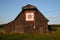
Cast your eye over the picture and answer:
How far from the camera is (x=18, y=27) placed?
151ft

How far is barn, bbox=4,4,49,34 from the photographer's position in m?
45.7

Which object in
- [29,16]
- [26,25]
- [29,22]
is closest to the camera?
[26,25]

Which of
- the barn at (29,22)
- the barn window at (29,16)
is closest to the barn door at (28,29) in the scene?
the barn at (29,22)

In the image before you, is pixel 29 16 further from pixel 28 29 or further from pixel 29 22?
pixel 28 29

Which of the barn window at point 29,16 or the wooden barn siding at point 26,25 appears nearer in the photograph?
the wooden barn siding at point 26,25

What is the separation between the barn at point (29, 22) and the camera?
45719mm

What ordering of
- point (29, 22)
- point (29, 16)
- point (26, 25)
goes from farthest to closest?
point (29, 16), point (29, 22), point (26, 25)

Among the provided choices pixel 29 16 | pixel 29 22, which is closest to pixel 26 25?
pixel 29 22

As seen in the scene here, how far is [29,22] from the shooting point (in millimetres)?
46031

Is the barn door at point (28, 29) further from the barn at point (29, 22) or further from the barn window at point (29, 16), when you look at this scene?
the barn window at point (29, 16)

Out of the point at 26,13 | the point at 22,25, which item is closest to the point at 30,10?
the point at 26,13

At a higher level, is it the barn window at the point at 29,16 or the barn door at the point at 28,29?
the barn window at the point at 29,16

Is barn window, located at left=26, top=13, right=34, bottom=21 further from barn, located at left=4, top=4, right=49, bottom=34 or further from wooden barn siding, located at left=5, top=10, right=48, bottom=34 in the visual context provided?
wooden barn siding, located at left=5, top=10, right=48, bottom=34

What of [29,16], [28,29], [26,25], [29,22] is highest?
[29,16]
